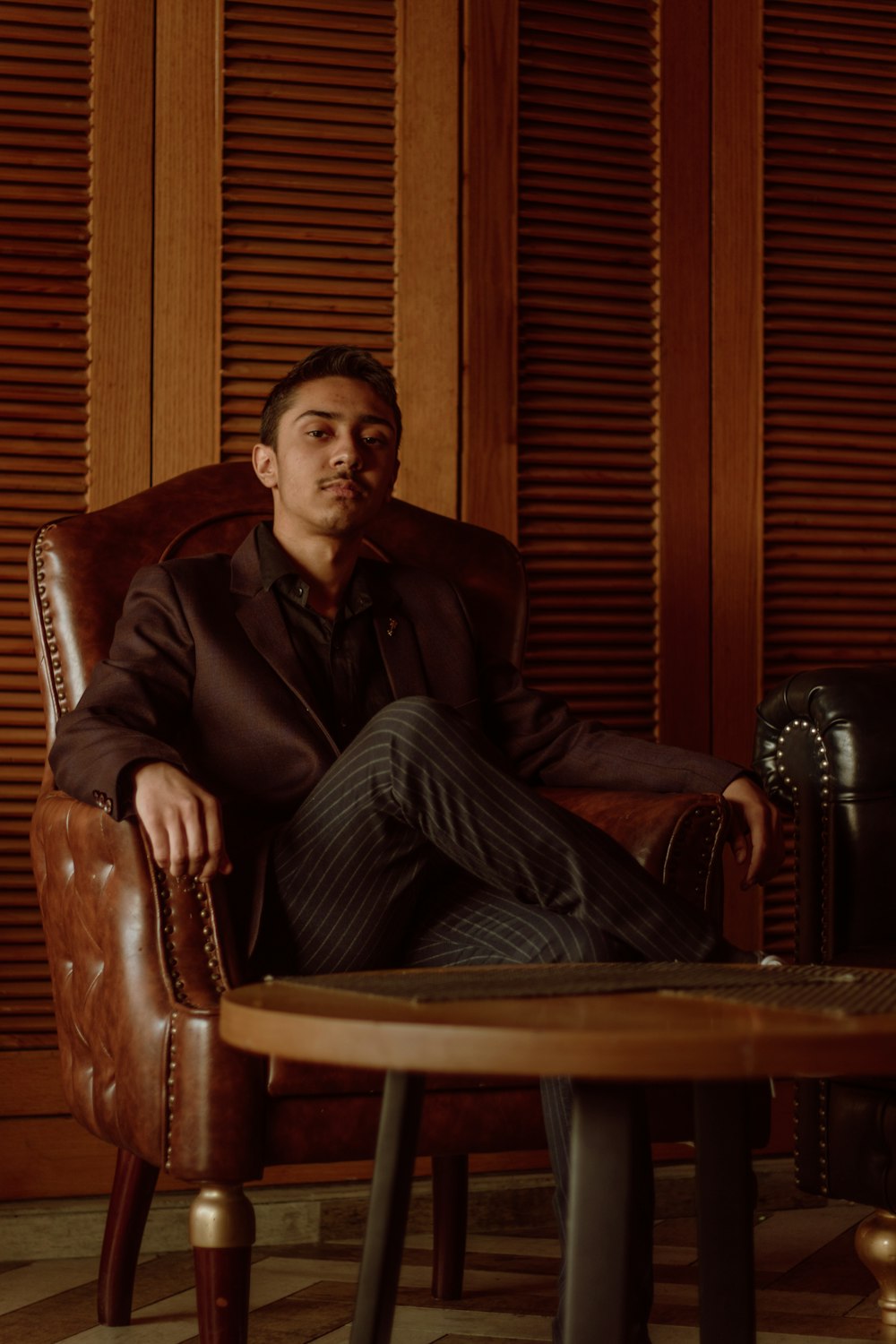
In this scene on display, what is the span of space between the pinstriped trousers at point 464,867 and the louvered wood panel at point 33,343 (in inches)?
32.6

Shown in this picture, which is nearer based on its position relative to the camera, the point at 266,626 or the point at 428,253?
the point at 266,626

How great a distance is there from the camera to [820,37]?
298 centimetres

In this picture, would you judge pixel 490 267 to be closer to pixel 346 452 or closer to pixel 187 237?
pixel 187 237

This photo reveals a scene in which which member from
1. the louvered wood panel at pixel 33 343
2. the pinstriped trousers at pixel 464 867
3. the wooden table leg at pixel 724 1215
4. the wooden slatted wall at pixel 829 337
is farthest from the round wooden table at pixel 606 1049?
the wooden slatted wall at pixel 829 337

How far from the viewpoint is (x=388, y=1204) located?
1390mm

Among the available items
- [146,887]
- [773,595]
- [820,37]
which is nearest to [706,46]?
[820,37]

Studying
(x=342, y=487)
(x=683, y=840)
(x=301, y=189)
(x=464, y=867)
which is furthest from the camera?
(x=301, y=189)

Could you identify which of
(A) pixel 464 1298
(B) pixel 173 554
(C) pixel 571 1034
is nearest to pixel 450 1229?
(A) pixel 464 1298

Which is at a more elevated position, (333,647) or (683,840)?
(333,647)

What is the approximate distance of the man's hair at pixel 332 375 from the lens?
2264 mm

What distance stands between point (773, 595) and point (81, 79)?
1534mm

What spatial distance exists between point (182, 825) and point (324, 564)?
68 cm

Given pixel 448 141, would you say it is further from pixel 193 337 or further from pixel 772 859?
pixel 772 859

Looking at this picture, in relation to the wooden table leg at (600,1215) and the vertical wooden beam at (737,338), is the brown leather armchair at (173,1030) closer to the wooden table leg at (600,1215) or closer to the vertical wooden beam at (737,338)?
the wooden table leg at (600,1215)
